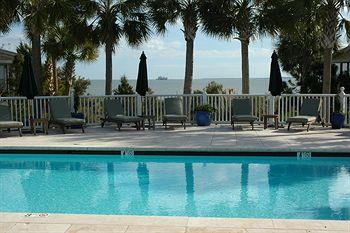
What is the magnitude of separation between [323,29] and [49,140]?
30.0 feet

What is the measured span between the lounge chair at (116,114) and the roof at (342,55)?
12661 mm

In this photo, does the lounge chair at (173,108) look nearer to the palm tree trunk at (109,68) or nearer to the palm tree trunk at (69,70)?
the palm tree trunk at (109,68)

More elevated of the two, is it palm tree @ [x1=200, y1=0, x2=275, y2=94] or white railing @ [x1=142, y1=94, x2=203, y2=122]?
palm tree @ [x1=200, y1=0, x2=275, y2=94]

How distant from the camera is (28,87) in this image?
12.5m

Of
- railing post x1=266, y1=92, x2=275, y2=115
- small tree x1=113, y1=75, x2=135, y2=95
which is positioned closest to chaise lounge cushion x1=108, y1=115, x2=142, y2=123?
railing post x1=266, y1=92, x2=275, y2=115

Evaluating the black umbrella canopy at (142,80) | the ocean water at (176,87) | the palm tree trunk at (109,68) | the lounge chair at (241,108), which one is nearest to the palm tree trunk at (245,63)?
the lounge chair at (241,108)

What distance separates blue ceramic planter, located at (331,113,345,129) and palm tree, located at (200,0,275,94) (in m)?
3.73

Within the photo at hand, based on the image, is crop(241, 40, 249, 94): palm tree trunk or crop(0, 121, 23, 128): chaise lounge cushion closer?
crop(0, 121, 23, 128): chaise lounge cushion

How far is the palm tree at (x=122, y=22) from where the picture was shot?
1459cm

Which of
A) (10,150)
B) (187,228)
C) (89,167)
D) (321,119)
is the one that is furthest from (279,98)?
(187,228)

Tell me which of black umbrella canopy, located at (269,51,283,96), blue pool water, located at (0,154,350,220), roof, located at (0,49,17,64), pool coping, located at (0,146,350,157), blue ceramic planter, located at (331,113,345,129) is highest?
roof, located at (0,49,17,64)

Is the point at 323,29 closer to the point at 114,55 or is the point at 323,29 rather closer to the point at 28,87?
the point at 114,55

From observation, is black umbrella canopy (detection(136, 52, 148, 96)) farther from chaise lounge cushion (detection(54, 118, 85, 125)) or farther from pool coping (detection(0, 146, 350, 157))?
pool coping (detection(0, 146, 350, 157))

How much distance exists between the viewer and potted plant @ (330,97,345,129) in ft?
40.8
